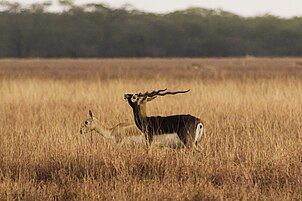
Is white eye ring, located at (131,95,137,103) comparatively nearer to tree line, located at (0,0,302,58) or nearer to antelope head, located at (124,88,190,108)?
antelope head, located at (124,88,190,108)

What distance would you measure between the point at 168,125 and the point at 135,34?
81127 mm

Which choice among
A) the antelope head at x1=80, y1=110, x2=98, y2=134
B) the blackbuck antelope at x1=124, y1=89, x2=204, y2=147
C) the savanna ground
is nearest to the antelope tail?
the blackbuck antelope at x1=124, y1=89, x2=204, y2=147

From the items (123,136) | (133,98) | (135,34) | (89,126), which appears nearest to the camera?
(133,98)

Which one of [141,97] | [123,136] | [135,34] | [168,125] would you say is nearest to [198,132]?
[168,125]

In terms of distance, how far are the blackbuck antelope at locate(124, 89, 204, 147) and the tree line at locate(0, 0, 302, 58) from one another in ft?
248

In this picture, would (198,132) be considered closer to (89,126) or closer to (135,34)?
(89,126)

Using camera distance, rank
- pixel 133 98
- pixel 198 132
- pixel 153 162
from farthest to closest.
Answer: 1. pixel 133 98
2. pixel 198 132
3. pixel 153 162

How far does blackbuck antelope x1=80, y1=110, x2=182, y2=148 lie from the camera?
8.78 m

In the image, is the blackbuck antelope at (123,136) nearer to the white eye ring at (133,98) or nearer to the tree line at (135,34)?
the white eye ring at (133,98)

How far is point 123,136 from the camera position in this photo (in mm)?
9875

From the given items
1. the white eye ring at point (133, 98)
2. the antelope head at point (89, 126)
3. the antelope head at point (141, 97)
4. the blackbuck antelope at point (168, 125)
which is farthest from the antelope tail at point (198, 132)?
the antelope head at point (89, 126)

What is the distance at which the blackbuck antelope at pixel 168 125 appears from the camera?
28.6ft

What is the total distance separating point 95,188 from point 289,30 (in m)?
88.9

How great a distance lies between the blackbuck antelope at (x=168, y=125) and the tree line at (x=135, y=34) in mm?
75528
